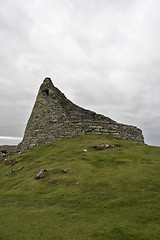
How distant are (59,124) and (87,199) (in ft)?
45.0

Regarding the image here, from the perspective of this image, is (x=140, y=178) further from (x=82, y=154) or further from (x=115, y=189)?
(x=82, y=154)

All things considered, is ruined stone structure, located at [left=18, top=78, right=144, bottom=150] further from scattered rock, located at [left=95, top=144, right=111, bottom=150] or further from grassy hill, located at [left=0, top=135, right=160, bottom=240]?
grassy hill, located at [left=0, top=135, right=160, bottom=240]

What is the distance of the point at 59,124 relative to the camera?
20.7 m

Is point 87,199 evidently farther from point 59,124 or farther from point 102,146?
point 59,124

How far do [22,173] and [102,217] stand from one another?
7.86 m

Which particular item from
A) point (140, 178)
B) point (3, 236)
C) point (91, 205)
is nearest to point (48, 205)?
point (91, 205)

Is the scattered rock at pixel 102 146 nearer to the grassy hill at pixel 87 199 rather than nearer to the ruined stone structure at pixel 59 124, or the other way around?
the grassy hill at pixel 87 199

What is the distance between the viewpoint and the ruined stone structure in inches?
778

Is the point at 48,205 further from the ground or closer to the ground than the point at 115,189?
closer to the ground

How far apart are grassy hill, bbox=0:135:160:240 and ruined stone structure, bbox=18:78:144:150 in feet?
19.6

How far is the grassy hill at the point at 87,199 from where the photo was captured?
5117 millimetres

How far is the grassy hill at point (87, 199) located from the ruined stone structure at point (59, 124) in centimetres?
597

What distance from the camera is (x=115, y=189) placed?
26.6 feet

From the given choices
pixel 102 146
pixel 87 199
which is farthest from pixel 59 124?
pixel 87 199
